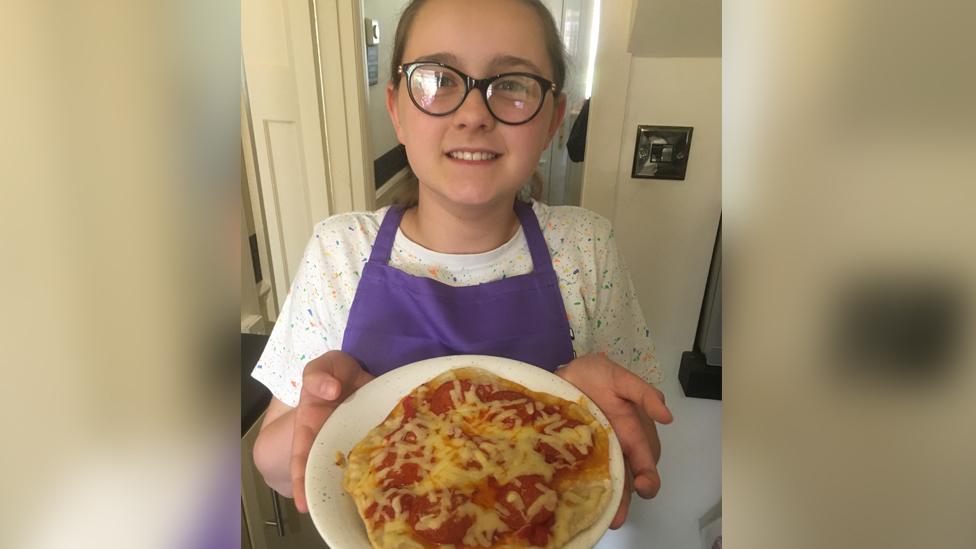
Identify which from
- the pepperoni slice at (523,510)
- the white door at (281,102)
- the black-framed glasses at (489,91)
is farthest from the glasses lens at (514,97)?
the pepperoni slice at (523,510)

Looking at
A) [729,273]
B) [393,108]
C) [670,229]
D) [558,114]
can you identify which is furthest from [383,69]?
[729,273]

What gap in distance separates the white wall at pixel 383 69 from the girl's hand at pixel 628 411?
0.72ft

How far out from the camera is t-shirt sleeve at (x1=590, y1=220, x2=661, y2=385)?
403 millimetres

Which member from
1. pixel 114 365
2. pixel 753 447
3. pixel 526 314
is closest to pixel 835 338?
pixel 753 447

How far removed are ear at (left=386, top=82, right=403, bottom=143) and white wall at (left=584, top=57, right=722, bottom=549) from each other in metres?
0.16

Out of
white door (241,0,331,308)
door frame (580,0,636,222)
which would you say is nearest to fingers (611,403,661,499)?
door frame (580,0,636,222)

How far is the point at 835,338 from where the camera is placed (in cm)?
9

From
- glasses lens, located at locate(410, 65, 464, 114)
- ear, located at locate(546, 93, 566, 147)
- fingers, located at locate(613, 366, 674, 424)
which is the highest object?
glasses lens, located at locate(410, 65, 464, 114)

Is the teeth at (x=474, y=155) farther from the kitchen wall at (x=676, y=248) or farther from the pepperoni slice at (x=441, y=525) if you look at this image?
the pepperoni slice at (x=441, y=525)

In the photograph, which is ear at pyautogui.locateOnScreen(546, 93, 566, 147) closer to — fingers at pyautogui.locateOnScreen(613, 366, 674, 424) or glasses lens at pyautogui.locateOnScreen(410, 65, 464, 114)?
glasses lens at pyautogui.locateOnScreen(410, 65, 464, 114)

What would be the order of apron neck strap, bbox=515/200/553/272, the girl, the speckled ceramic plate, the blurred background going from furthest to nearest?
apron neck strap, bbox=515/200/553/272 → the girl → the speckled ceramic plate → the blurred background

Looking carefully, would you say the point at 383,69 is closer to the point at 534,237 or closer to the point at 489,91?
the point at 489,91

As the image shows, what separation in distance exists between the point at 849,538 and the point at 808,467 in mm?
13

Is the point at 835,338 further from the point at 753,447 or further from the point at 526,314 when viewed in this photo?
the point at 526,314
